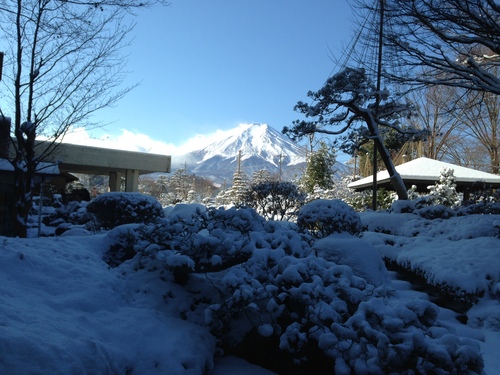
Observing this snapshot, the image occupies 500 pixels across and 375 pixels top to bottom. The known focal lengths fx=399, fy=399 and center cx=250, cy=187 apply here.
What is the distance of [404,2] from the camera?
8234 millimetres

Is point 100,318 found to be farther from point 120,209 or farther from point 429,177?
point 429,177

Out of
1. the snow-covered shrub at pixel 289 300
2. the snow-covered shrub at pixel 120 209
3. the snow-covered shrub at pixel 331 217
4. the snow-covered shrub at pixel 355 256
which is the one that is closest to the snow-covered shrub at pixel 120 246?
→ the snow-covered shrub at pixel 289 300

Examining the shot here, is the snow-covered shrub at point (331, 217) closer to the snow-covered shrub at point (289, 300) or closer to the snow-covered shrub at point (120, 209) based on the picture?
the snow-covered shrub at point (289, 300)

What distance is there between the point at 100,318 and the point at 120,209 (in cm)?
668

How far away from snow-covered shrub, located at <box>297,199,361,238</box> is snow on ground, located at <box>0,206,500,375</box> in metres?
1.93

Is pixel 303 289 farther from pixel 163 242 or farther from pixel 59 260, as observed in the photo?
pixel 59 260

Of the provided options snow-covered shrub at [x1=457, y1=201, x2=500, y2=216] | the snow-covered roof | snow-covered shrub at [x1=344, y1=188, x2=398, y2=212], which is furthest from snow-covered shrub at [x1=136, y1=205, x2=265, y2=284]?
snow-covered shrub at [x1=344, y1=188, x2=398, y2=212]

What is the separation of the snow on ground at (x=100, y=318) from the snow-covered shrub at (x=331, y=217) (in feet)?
6.33

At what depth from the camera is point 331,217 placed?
672 cm

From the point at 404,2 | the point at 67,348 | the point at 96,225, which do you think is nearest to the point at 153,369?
the point at 67,348

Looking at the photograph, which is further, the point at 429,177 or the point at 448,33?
the point at 429,177

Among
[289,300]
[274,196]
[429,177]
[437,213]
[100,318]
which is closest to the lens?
[100,318]

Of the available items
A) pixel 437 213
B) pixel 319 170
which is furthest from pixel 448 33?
pixel 319 170

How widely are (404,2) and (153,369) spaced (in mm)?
8510
